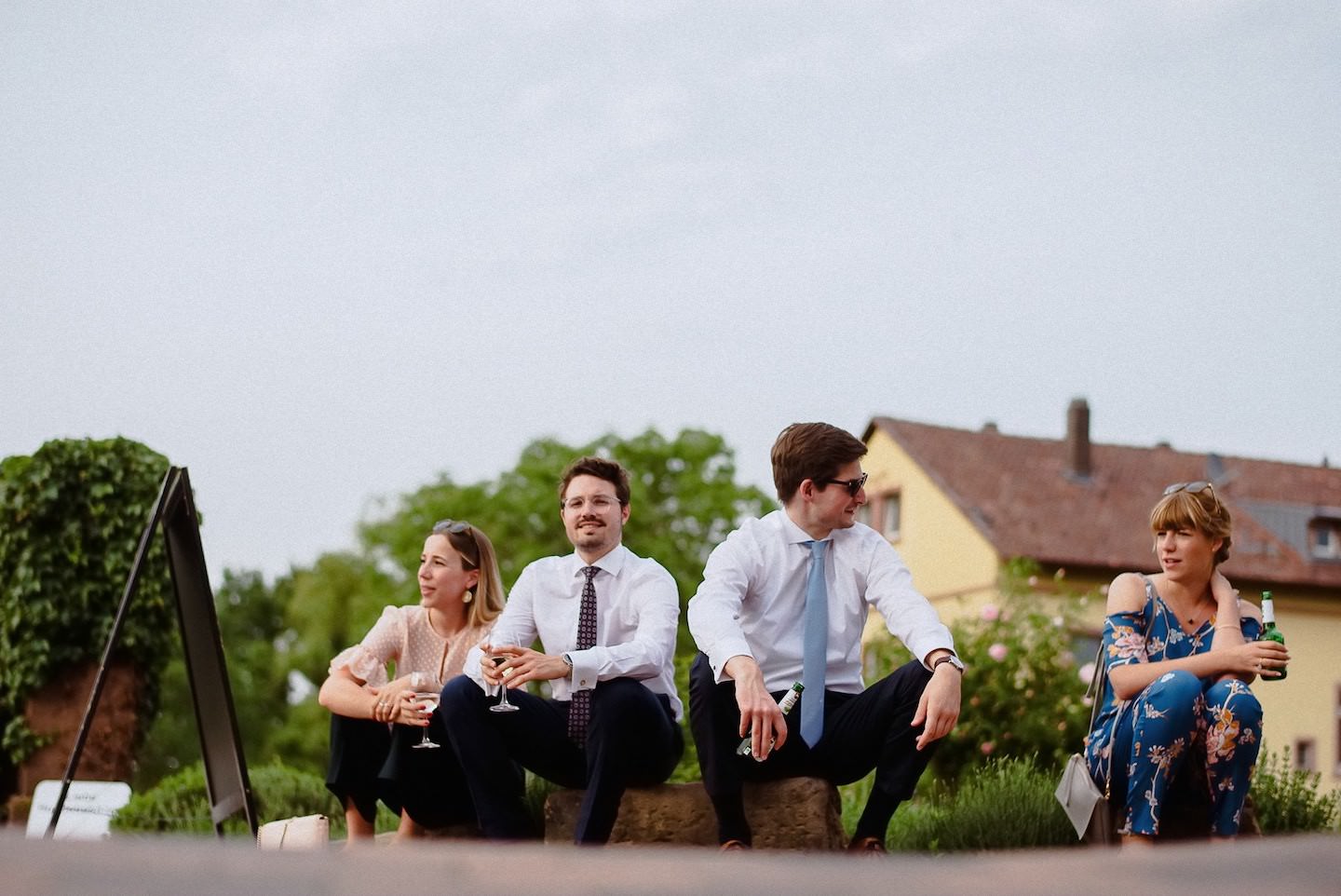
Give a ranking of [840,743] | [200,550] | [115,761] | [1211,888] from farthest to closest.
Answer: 1. [115,761]
2. [200,550]
3. [840,743]
4. [1211,888]

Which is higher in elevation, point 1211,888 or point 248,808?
point 1211,888

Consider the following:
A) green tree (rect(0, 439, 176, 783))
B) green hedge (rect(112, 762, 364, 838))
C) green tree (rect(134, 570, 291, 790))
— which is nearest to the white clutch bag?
green hedge (rect(112, 762, 364, 838))

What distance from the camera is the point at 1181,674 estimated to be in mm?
4844

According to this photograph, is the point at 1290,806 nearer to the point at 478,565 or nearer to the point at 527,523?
the point at 478,565

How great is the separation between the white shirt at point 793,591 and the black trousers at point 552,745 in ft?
1.13

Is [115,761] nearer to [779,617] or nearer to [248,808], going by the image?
[248,808]

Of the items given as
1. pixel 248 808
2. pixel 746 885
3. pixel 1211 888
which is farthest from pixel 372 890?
pixel 248 808

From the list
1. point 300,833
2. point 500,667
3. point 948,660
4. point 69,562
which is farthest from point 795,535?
point 69,562

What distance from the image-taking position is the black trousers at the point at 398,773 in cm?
566

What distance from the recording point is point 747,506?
34.8 m

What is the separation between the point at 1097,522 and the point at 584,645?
106 feet

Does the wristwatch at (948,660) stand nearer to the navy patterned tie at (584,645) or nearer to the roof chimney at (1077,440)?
the navy patterned tie at (584,645)

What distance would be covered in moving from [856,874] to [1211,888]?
0.23 metres

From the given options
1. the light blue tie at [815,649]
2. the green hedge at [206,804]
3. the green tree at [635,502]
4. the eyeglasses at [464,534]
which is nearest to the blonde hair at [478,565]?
the eyeglasses at [464,534]
